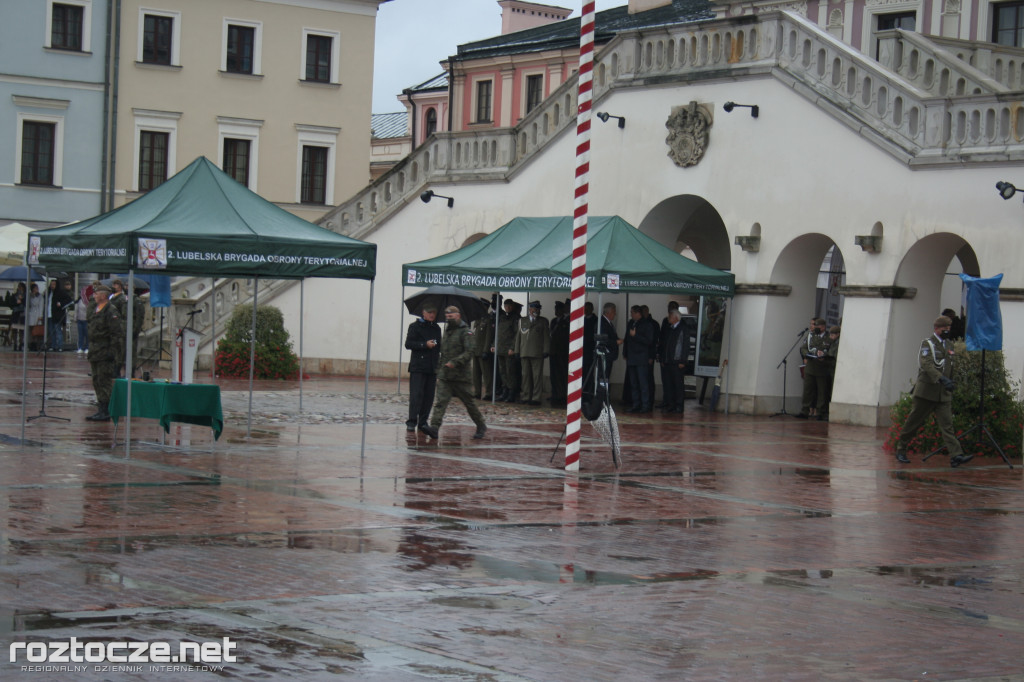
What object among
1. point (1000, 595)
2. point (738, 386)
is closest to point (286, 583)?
point (1000, 595)

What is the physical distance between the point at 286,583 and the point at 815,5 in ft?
97.2

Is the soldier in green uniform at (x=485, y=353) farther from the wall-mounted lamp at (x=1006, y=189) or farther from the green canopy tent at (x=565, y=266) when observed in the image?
the wall-mounted lamp at (x=1006, y=189)

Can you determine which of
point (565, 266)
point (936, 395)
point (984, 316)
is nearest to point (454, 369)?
point (565, 266)

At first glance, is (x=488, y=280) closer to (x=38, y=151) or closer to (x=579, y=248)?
(x=579, y=248)

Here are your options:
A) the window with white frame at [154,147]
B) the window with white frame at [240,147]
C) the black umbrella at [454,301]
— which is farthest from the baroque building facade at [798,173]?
the window with white frame at [154,147]

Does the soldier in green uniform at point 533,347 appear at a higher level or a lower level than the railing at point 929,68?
lower

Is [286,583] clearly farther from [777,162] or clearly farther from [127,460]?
[777,162]

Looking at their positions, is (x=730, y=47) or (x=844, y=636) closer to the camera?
Answer: (x=844, y=636)

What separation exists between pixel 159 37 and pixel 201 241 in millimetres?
31467

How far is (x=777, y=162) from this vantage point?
25766 mm

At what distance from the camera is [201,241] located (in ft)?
50.5

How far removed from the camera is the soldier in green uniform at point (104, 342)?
1834cm

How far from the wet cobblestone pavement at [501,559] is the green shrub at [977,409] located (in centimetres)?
108

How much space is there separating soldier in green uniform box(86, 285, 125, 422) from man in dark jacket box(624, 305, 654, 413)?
10.7 m
